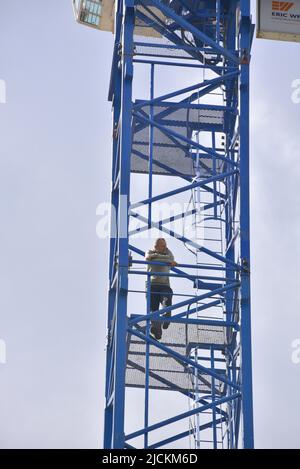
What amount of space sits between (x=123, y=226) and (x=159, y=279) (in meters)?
1.31

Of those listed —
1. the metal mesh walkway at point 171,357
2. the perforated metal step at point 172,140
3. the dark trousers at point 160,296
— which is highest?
the perforated metal step at point 172,140

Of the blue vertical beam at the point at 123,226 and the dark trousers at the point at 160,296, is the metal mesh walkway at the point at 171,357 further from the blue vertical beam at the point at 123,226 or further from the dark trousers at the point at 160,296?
the blue vertical beam at the point at 123,226

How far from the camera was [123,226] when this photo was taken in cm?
3169

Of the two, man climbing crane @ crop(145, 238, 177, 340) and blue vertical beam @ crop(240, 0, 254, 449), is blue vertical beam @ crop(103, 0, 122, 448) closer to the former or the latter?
man climbing crane @ crop(145, 238, 177, 340)

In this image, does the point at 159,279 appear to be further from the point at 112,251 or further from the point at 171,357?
the point at 112,251

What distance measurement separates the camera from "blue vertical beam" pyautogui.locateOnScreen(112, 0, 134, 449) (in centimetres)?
3028

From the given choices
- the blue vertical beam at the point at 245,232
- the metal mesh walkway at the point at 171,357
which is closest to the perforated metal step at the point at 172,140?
the blue vertical beam at the point at 245,232

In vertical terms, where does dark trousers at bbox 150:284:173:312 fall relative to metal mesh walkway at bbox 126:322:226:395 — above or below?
above

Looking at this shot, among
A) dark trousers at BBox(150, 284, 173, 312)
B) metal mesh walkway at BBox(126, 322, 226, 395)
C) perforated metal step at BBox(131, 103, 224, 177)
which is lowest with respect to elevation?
metal mesh walkway at BBox(126, 322, 226, 395)

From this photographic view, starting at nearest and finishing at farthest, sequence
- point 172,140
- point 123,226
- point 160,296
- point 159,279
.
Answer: point 123,226 → point 159,279 → point 160,296 → point 172,140

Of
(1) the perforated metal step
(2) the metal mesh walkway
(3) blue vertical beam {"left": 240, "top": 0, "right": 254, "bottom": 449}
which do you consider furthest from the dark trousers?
(1) the perforated metal step

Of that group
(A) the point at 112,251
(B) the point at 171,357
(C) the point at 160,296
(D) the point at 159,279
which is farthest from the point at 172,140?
(B) the point at 171,357

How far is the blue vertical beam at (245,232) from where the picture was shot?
101 ft
